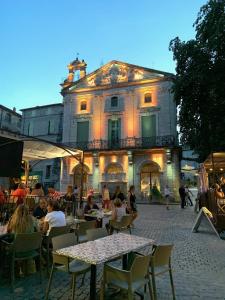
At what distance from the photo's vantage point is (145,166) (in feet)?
76.6

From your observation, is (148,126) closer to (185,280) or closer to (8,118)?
(8,118)

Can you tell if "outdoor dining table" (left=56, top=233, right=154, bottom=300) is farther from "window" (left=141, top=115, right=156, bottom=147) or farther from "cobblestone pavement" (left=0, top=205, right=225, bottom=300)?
"window" (left=141, top=115, right=156, bottom=147)

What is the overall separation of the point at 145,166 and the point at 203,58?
11.4 metres

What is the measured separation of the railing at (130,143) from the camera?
2262 centimetres

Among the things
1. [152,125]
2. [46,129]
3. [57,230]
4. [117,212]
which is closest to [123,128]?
[152,125]

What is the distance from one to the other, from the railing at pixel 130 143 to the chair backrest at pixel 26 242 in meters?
18.8

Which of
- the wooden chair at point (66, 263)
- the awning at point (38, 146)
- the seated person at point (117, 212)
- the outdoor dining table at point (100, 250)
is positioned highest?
the awning at point (38, 146)

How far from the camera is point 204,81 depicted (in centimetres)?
1410

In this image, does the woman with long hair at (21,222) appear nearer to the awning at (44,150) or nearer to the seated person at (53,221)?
the seated person at (53,221)

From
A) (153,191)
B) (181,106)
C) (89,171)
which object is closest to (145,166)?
(153,191)

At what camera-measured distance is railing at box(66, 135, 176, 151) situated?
74.2ft

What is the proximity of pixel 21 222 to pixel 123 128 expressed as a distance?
794 inches

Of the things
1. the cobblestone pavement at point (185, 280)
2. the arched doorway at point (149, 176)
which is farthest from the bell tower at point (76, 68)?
the cobblestone pavement at point (185, 280)

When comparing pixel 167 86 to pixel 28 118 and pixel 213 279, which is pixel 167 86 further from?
pixel 213 279
